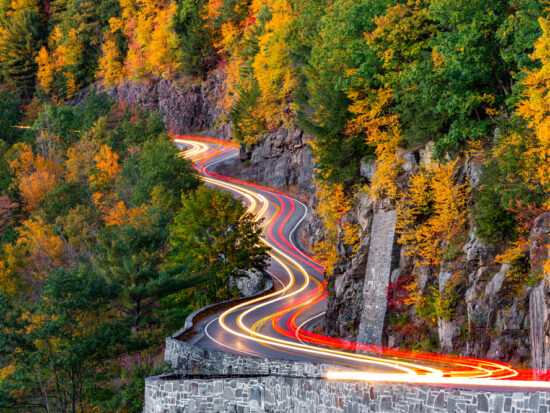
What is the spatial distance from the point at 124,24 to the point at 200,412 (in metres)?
95.2

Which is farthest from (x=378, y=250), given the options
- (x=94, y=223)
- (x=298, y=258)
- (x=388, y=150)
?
(x=94, y=223)

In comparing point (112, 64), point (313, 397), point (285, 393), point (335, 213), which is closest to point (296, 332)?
point (335, 213)

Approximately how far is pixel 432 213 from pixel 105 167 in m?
48.0

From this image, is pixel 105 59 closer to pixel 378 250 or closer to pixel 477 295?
pixel 378 250

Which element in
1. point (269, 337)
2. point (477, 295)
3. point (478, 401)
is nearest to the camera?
point (478, 401)

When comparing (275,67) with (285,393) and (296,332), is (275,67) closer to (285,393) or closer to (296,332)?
(296,332)

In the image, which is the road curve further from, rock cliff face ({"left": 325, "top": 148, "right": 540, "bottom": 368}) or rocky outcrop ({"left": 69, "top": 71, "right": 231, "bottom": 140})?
rocky outcrop ({"left": 69, "top": 71, "right": 231, "bottom": 140})

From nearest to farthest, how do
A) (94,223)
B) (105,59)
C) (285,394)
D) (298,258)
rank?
(285,394), (298,258), (94,223), (105,59)

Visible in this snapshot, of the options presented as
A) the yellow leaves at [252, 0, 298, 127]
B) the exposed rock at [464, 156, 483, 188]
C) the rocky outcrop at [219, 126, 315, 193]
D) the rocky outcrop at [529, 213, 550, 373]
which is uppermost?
the yellow leaves at [252, 0, 298, 127]

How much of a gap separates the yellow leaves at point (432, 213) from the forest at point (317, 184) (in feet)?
0.26

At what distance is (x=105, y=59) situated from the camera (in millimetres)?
101062

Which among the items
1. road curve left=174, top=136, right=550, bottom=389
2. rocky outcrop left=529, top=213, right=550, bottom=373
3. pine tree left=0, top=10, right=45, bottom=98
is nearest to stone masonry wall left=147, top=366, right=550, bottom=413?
road curve left=174, top=136, right=550, bottom=389

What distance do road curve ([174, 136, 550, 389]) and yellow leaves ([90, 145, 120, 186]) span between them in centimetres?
1009

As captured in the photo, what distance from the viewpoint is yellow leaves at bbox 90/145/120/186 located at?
217 feet
